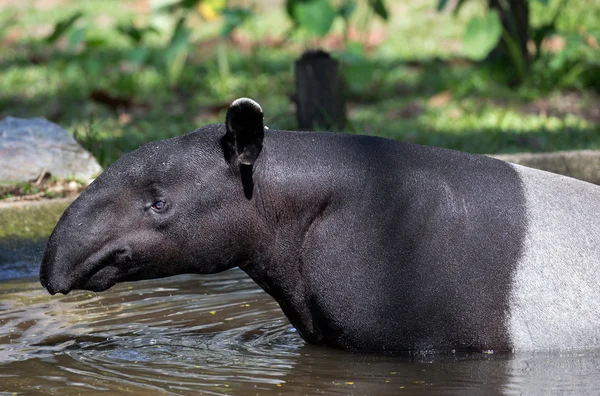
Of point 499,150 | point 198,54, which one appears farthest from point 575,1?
point 499,150

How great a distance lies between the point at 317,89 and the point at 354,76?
1352mm

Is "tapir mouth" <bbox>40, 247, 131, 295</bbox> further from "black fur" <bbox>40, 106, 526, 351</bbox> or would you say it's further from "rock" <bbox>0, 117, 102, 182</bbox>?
"rock" <bbox>0, 117, 102, 182</bbox>

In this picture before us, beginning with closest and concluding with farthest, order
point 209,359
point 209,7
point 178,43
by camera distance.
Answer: point 209,359, point 178,43, point 209,7

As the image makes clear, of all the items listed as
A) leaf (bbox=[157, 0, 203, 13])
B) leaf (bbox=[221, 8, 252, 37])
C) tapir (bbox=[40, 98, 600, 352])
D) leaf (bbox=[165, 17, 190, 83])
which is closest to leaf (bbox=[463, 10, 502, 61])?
leaf (bbox=[221, 8, 252, 37])

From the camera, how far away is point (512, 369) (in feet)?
13.6

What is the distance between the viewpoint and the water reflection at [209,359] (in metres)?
4.02

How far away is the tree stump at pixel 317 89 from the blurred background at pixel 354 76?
8 cm

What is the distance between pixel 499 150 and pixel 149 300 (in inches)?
130

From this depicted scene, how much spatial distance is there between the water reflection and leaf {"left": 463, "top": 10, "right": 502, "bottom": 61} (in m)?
4.77

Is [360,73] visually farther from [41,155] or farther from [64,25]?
[41,155]

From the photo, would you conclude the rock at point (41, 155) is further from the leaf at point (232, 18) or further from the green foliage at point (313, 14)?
the leaf at point (232, 18)

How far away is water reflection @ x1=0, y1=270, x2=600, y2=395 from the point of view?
4023 mm

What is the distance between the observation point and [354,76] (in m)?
9.94

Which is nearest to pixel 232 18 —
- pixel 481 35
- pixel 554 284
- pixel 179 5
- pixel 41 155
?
pixel 179 5
